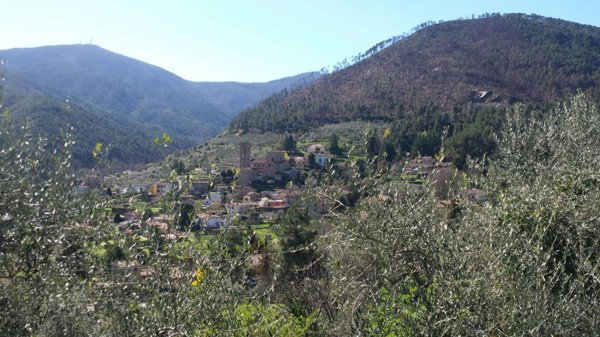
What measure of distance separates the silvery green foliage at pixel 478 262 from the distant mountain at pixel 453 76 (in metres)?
61.7

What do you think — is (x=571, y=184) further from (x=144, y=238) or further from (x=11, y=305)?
(x=11, y=305)

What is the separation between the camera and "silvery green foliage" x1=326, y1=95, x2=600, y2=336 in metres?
3.71

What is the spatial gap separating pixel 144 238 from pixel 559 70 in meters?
98.0

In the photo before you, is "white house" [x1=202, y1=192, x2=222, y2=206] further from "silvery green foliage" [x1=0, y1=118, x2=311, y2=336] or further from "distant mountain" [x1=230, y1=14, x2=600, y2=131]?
"distant mountain" [x1=230, y1=14, x2=600, y2=131]

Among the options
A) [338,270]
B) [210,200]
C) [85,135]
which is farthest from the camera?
[85,135]

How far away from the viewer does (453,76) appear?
9350 cm

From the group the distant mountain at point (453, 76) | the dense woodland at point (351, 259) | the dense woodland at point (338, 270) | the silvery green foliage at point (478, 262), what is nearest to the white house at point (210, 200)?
the dense woodland at point (351, 259)

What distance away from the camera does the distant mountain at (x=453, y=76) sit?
78.9 meters

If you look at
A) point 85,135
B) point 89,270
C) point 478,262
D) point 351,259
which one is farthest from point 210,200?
point 85,135

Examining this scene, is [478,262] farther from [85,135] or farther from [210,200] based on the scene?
[85,135]

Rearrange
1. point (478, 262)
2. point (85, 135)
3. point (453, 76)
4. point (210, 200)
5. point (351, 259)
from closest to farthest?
1. point (478, 262)
2. point (210, 200)
3. point (351, 259)
4. point (85, 135)
5. point (453, 76)

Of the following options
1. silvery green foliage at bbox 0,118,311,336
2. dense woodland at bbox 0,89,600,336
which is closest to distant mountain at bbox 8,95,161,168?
silvery green foliage at bbox 0,118,311,336

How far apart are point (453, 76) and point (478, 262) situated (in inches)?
3774

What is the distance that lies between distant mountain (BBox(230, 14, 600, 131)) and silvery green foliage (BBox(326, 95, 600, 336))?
6168 centimetres
